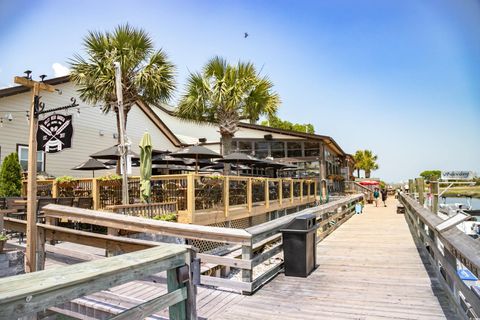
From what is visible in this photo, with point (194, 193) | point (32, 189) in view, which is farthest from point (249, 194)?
point (32, 189)

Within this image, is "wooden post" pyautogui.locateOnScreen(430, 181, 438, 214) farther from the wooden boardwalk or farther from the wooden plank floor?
the wooden boardwalk

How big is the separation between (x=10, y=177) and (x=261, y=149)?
627 inches

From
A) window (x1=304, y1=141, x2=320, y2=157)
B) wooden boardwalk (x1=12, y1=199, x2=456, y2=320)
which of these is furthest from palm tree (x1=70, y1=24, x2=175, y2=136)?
window (x1=304, y1=141, x2=320, y2=157)

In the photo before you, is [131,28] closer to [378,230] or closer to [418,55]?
[418,55]

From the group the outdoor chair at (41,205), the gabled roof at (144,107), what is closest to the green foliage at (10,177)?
the gabled roof at (144,107)

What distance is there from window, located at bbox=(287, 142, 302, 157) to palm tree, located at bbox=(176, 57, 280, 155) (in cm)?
728

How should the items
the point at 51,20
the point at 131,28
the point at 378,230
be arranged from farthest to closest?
1. the point at 131,28
2. the point at 51,20
3. the point at 378,230

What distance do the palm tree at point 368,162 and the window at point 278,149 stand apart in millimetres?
56157

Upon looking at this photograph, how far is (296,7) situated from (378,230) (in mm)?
7353

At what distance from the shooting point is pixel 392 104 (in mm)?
15992

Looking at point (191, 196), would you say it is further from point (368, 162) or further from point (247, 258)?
point (368, 162)

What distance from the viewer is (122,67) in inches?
575

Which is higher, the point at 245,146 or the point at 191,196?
the point at 245,146

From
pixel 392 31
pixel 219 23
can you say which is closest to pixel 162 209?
pixel 219 23
